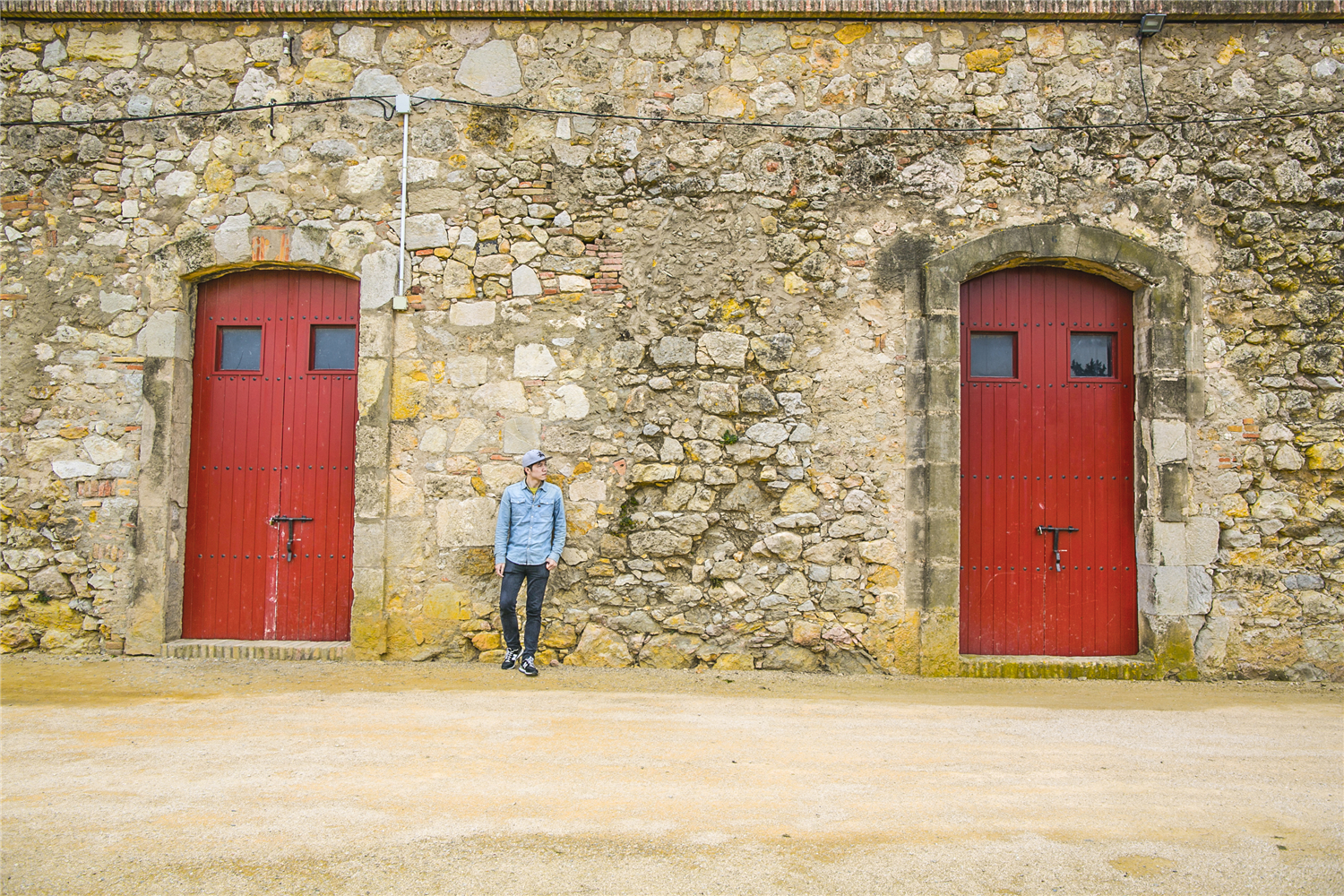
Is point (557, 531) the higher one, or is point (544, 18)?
point (544, 18)

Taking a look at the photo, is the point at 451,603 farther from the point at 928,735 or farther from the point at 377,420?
the point at 928,735

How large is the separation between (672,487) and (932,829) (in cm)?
291

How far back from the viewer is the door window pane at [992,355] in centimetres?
567

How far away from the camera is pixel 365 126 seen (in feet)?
18.3

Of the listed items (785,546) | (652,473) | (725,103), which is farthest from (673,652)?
(725,103)

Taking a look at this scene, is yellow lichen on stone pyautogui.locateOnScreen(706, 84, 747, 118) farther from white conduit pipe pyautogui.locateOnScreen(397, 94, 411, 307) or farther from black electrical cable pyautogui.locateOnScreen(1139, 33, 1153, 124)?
black electrical cable pyautogui.locateOnScreen(1139, 33, 1153, 124)

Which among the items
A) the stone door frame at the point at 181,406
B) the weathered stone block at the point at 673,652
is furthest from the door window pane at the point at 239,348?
the weathered stone block at the point at 673,652

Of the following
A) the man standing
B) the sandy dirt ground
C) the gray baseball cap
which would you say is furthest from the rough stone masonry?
the sandy dirt ground

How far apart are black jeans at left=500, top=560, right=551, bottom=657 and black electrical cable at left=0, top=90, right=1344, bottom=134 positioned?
3233 mm

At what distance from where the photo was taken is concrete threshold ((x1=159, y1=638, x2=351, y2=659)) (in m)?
5.45

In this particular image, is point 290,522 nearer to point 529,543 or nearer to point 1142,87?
point 529,543

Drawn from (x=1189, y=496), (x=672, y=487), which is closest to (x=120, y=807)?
(x=672, y=487)

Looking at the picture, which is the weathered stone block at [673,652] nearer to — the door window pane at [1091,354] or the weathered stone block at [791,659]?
the weathered stone block at [791,659]

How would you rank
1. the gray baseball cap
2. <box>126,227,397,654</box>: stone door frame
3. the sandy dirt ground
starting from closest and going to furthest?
1. the sandy dirt ground
2. the gray baseball cap
3. <box>126,227,397,654</box>: stone door frame
